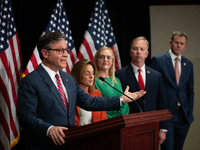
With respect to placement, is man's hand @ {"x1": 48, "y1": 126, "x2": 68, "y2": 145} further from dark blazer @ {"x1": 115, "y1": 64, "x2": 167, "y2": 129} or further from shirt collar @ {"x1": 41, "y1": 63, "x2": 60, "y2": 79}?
dark blazer @ {"x1": 115, "y1": 64, "x2": 167, "y2": 129}

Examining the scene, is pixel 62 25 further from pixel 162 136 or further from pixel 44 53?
pixel 162 136

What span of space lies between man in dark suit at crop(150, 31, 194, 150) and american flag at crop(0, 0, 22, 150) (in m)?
1.84

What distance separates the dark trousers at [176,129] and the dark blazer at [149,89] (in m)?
0.28

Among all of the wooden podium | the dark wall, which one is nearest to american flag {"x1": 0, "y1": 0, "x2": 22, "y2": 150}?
the dark wall

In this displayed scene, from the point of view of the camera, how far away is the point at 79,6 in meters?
4.21

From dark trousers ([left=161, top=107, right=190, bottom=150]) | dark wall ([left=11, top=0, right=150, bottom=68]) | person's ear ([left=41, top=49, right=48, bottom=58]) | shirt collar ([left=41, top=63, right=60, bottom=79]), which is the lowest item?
dark trousers ([left=161, top=107, right=190, bottom=150])

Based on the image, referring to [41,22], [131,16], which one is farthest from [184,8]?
[41,22]

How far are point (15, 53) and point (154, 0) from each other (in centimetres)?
261

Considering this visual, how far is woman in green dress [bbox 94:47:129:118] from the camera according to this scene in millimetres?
2959

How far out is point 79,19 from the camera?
4223 millimetres

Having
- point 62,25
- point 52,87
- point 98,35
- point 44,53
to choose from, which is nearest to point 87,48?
point 98,35

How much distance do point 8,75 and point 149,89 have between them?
1.72 metres

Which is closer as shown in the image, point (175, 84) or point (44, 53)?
point (44, 53)

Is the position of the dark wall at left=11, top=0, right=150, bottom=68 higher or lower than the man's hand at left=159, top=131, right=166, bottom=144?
higher
